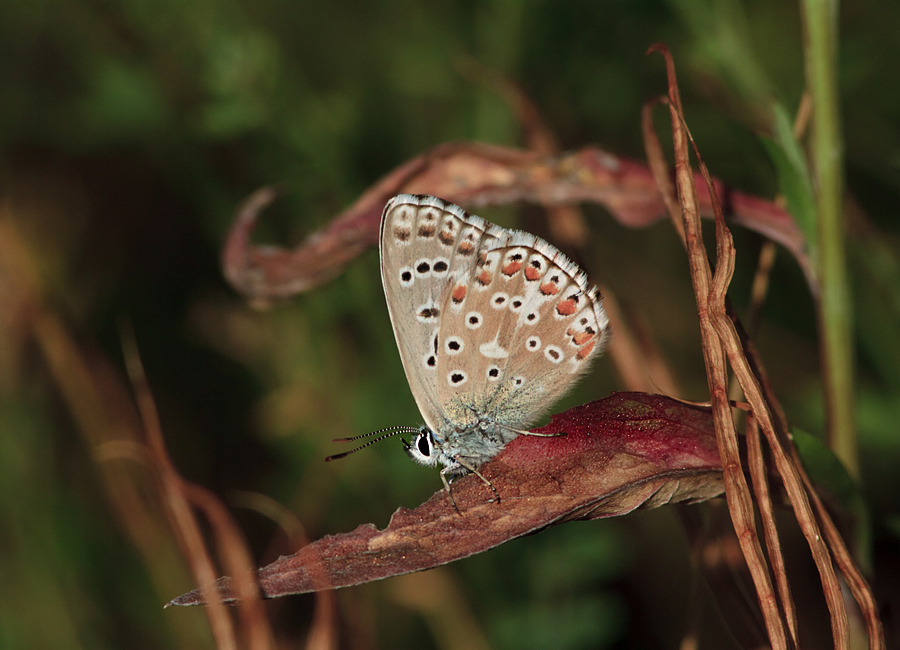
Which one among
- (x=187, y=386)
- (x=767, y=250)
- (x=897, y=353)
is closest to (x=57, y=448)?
(x=187, y=386)

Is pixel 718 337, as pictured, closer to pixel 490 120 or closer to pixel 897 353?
pixel 897 353

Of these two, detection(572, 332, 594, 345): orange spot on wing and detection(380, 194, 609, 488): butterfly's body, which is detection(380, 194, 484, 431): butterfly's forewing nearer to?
detection(380, 194, 609, 488): butterfly's body

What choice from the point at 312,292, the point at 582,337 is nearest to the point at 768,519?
the point at 582,337

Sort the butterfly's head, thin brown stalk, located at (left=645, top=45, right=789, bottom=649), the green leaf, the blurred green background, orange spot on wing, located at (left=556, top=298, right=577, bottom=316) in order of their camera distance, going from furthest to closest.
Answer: the blurred green background
the butterfly's head
orange spot on wing, located at (left=556, top=298, right=577, bottom=316)
the green leaf
thin brown stalk, located at (left=645, top=45, right=789, bottom=649)

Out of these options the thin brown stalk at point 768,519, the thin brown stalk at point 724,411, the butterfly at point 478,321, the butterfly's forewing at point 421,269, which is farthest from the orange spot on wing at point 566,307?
the thin brown stalk at point 768,519

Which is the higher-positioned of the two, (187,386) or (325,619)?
(187,386)

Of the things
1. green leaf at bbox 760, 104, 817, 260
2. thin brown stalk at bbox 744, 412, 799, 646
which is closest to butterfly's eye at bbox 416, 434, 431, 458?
thin brown stalk at bbox 744, 412, 799, 646

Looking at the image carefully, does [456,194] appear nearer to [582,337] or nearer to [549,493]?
[582,337]
